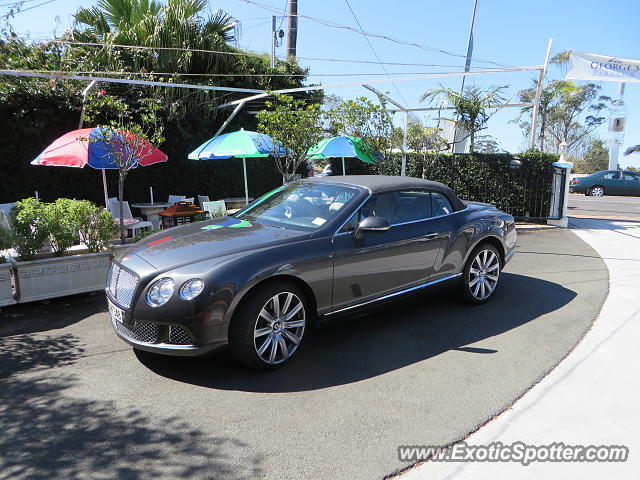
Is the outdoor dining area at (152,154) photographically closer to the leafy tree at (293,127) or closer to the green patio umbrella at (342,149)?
the green patio umbrella at (342,149)

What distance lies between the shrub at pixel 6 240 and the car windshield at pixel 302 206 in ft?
8.65

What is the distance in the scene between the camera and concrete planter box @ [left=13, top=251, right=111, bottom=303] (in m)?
5.24

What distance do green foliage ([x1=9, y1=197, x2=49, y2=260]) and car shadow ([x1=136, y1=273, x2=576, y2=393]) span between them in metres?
2.35

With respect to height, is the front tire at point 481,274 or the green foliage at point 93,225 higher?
the green foliage at point 93,225

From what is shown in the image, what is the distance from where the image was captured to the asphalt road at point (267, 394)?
8.76 ft

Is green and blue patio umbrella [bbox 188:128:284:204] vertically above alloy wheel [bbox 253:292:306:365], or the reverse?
green and blue patio umbrella [bbox 188:128:284:204]

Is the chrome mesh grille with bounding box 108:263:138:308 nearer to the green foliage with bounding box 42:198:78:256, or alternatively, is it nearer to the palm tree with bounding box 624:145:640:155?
the green foliage with bounding box 42:198:78:256

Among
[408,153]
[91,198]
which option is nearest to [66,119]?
[91,198]

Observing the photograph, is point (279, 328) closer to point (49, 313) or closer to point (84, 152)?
point (49, 313)

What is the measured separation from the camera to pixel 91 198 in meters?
10.8

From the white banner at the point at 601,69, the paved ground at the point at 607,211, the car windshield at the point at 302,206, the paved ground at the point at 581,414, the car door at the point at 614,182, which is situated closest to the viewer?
the paved ground at the point at 581,414

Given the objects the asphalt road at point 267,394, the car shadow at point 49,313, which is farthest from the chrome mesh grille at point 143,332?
the car shadow at point 49,313

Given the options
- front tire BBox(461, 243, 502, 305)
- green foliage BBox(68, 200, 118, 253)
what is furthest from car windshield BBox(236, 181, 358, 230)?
green foliage BBox(68, 200, 118, 253)

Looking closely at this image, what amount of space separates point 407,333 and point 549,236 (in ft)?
24.1
